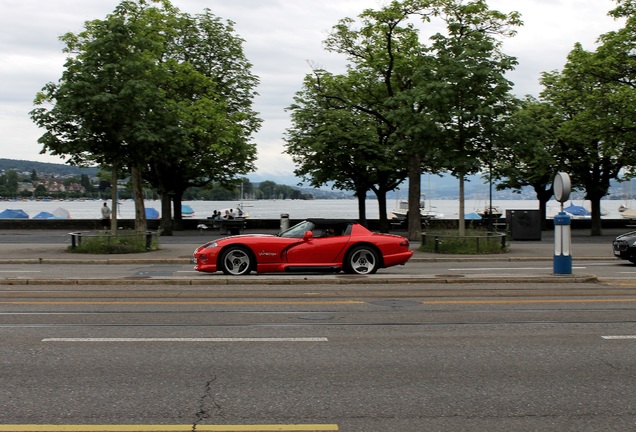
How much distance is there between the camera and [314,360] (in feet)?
25.0

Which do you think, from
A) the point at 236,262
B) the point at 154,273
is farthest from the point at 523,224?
the point at 154,273

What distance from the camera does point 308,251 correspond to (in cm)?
1666

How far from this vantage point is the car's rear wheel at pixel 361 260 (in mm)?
16891

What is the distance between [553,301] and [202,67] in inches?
1461

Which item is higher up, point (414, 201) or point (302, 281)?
point (414, 201)

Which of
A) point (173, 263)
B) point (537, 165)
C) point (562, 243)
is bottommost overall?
point (173, 263)

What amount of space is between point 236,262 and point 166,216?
1027 inches

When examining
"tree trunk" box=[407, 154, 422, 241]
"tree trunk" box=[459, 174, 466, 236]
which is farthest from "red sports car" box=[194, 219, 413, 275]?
"tree trunk" box=[407, 154, 422, 241]

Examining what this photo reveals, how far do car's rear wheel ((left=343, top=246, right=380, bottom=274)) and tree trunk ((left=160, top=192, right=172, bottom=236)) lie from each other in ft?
82.5

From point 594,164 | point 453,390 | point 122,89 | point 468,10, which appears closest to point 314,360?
point 453,390

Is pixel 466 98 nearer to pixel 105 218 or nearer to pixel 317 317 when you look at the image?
pixel 317 317

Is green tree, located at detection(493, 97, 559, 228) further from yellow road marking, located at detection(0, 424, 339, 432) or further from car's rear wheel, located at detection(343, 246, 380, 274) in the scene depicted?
yellow road marking, located at detection(0, 424, 339, 432)

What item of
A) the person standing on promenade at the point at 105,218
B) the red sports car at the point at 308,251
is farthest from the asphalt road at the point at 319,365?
the person standing on promenade at the point at 105,218

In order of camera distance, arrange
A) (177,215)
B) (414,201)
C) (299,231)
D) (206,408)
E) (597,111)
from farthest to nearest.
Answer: (177,215) < (597,111) < (414,201) < (299,231) < (206,408)
